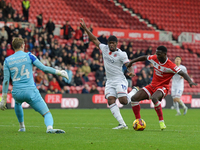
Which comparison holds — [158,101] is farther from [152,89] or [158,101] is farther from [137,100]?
[137,100]

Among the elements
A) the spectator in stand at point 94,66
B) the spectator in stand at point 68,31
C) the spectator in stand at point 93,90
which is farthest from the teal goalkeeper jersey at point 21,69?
the spectator in stand at point 68,31

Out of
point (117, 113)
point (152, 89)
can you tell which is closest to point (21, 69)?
point (117, 113)

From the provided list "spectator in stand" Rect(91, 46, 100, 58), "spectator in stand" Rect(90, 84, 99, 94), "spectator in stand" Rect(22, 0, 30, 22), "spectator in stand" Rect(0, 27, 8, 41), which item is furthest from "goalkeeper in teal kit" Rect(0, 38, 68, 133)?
"spectator in stand" Rect(91, 46, 100, 58)

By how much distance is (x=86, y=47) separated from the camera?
2427cm

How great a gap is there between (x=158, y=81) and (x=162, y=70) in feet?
1.24

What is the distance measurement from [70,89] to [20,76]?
14.0m

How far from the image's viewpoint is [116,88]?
31.7 feet

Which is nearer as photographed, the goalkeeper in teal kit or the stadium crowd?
the goalkeeper in teal kit

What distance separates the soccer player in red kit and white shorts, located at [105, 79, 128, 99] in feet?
1.05

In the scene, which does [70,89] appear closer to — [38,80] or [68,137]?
[38,80]

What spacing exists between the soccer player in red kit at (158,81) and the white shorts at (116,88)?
1.05 feet

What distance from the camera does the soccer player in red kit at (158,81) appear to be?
9.24 m

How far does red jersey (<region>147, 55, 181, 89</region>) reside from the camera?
30.4 ft

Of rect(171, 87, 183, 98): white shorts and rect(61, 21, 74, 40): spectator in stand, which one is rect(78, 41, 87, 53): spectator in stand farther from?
rect(171, 87, 183, 98): white shorts
